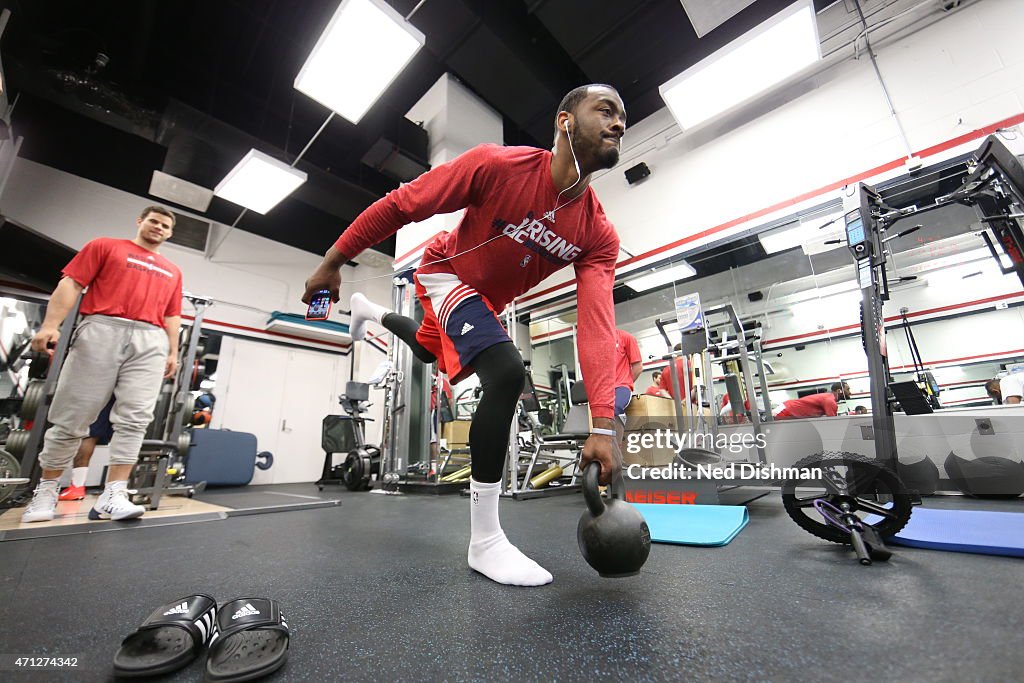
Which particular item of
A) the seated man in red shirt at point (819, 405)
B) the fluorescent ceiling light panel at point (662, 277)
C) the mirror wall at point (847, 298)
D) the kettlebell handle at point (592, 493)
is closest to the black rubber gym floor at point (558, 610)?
the kettlebell handle at point (592, 493)

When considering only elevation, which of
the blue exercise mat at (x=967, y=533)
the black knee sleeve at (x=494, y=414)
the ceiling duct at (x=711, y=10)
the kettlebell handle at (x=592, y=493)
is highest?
the ceiling duct at (x=711, y=10)

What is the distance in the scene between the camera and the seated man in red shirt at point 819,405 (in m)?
3.52

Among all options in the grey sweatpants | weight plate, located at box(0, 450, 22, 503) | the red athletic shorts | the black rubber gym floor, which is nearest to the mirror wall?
the black rubber gym floor

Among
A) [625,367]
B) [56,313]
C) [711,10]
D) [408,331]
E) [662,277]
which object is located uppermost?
[711,10]

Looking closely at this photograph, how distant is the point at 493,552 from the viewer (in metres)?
1.04

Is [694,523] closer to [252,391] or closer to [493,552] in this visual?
[493,552]

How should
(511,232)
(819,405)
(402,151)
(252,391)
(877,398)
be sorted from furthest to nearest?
Result: (252,391) < (402,151) < (819,405) < (877,398) < (511,232)

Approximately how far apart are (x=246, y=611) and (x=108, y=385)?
2108 mm

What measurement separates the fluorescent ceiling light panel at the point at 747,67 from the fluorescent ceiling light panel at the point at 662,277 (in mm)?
1475

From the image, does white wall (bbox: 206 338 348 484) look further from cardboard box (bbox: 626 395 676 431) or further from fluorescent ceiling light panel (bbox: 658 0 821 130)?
fluorescent ceiling light panel (bbox: 658 0 821 130)

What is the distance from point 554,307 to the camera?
5879 millimetres

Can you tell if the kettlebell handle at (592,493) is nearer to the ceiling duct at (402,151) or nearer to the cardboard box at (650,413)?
the cardboard box at (650,413)

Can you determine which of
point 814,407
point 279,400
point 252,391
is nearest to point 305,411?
point 279,400

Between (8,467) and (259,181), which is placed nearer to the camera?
(8,467)
